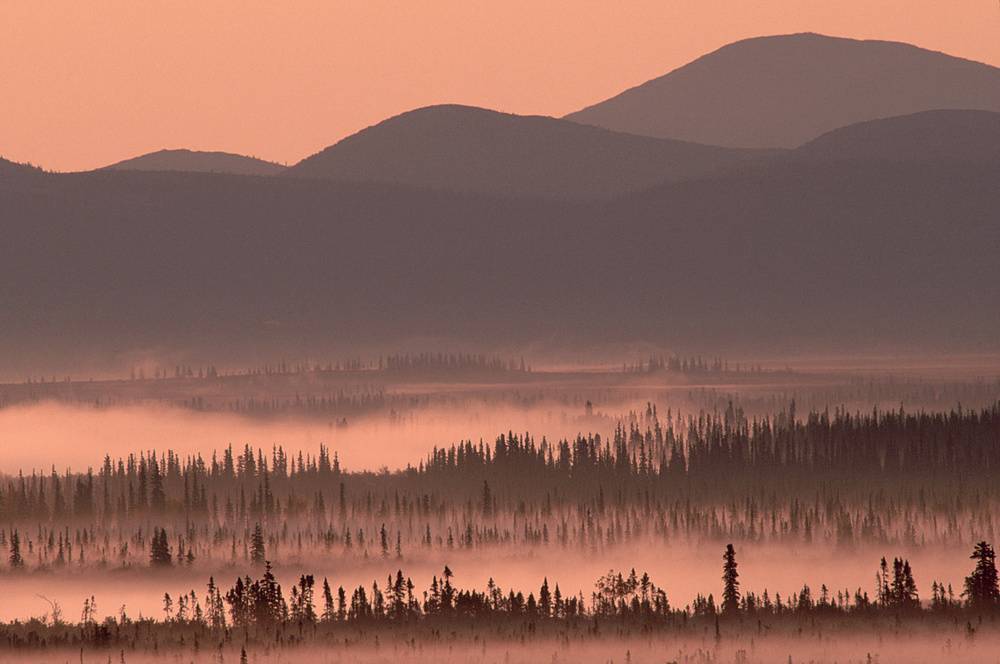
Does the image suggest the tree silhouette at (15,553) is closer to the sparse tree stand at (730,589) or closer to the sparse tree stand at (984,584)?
the sparse tree stand at (730,589)

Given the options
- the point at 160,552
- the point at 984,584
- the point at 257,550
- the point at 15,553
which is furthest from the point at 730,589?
the point at 15,553

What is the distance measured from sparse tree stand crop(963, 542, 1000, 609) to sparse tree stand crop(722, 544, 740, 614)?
1140 centimetres

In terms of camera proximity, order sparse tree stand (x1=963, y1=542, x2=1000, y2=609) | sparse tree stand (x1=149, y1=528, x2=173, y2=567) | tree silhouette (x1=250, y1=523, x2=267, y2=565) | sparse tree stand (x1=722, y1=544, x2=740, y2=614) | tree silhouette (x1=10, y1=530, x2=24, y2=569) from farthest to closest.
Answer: tree silhouette (x1=250, y1=523, x2=267, y2=565)
sparse tree stand (x1=149, y1=528, x2=173, y2=567)
tree silhouette (x1=10, y1=530, x2=24, y2=569)
sparse tree stand (x1=722, y1=544, x2=740, y2=614)
sparse tree stand (x1=963, y1=542, x2=1000, y2=609)

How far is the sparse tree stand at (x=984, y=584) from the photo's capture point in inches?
4152

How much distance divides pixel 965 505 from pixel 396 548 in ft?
194

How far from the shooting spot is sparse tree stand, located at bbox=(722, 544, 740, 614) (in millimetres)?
118125

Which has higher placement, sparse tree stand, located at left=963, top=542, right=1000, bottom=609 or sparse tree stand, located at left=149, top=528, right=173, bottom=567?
sparse tree stand, located at left=963, top=542, right=1000, bottom=609

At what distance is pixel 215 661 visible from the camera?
10050 centimetres

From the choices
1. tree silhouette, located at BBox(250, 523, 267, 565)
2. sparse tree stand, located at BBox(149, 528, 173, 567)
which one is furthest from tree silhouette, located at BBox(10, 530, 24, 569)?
tree silhouette, located at BBox(250, 523, 267, 565)

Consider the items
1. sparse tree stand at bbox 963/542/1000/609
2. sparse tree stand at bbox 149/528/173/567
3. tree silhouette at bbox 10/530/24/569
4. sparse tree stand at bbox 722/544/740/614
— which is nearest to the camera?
sparse tree stand at bbox 963/542/1000/609

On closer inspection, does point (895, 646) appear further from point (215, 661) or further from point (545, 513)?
point (545, 513)

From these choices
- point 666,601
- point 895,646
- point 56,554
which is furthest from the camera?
point 56,554

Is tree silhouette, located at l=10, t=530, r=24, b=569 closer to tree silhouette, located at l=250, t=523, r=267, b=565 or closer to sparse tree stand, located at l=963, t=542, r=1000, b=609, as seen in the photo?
tree silhouette, located at l=250, t=523, r=267, b=565

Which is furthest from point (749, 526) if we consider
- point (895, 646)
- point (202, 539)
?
point (895, 646)
